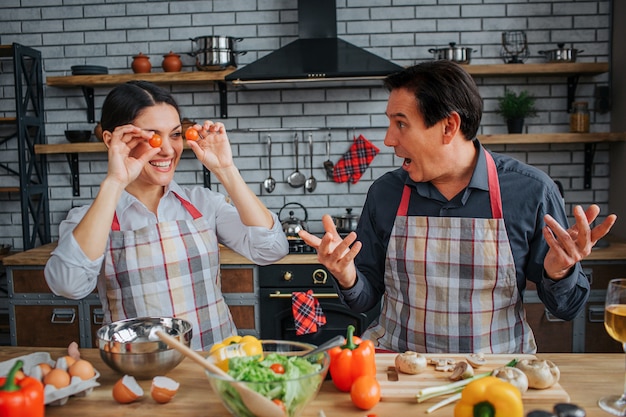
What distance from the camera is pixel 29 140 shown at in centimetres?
437

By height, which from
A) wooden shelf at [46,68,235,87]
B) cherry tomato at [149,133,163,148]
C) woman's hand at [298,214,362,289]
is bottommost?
woman's hand at [298,214,362,289]

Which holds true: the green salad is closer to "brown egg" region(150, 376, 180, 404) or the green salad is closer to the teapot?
"brown egg" region(150, 376, 180, 404)

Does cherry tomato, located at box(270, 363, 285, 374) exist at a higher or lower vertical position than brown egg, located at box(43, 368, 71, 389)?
higher

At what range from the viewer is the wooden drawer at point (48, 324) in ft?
12.3

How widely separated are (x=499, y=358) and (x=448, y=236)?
1.74ft

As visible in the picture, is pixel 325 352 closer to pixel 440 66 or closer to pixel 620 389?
pixel 620 389

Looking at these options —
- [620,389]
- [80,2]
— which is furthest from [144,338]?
[80,2]

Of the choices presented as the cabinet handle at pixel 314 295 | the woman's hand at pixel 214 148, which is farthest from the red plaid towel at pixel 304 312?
the woman's hand at pixel 214 148

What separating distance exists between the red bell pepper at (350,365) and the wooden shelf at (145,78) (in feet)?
9.44

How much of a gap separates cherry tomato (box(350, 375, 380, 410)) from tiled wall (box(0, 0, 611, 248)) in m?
3.02

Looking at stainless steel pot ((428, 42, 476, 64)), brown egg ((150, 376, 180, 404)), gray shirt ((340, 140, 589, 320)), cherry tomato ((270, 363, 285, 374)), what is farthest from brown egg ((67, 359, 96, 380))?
stainless steel pot ((428, 42, 476, 64))

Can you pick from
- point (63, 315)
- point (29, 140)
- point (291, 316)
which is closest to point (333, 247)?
point (291, 316)

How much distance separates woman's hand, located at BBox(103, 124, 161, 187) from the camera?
6.37 feet

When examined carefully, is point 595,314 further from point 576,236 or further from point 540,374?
point 540,374
